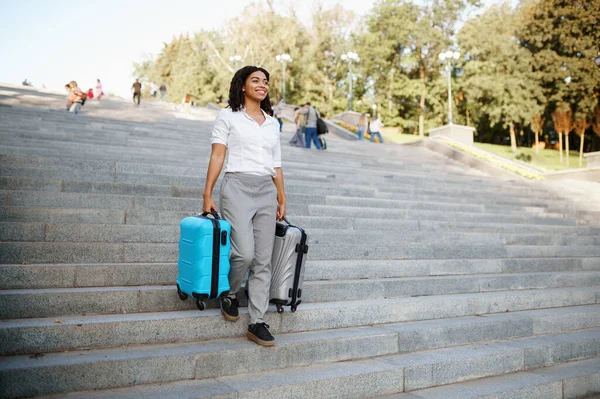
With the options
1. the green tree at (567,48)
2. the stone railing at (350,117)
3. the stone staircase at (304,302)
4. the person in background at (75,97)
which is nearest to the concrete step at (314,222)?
the stone staircase at (304,302)

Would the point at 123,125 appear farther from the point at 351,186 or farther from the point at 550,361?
the point at 550,361

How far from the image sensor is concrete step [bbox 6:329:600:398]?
11.2 feet

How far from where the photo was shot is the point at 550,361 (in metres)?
5.20

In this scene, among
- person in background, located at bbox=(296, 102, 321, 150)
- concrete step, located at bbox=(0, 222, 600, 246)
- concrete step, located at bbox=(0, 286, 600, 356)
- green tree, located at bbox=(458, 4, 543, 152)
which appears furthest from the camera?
green tree, located at bbox=(458, 4, 543, 152)

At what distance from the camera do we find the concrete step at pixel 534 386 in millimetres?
4211

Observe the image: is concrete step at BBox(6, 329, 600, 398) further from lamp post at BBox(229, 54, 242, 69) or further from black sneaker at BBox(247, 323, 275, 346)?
lamp post at BBox(229, 54, 242, 69)

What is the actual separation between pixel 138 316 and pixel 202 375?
0.72 m

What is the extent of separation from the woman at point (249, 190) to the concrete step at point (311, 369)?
0.29 m

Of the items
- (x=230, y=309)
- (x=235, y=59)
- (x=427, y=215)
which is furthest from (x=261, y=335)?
(x=235, y=59)

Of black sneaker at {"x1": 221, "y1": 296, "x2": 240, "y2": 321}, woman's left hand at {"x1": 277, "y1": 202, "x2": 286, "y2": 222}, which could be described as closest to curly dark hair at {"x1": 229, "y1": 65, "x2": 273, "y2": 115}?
woman's left hand at {"x1": 277, "y1": 202, "x2": 286, "y2": 222}

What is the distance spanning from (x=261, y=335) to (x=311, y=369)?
1.55ft

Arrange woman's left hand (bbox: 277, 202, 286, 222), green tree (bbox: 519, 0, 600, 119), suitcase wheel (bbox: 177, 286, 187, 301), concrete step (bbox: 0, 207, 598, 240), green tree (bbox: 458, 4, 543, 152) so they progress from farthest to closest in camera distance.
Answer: green tree (bbox: 458, 4, 543, 152) → green tree (bbox: 519, 0, 600, 119) → concrete step (bbox: 0, 207, 598, 240) → woman's left hand (bbox: 277, 202, 286, 222) → suitcase wheel (bbox: 177, 286, 187, 301)

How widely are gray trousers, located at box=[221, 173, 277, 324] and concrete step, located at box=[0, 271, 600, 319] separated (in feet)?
1.97

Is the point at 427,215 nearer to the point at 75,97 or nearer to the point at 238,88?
the point at 238,88
